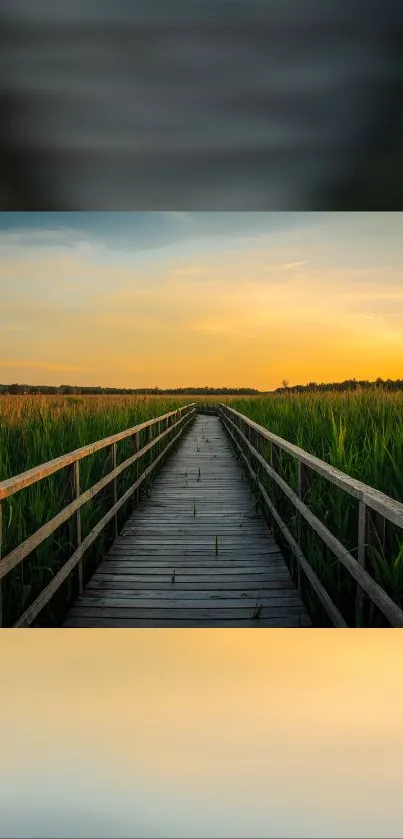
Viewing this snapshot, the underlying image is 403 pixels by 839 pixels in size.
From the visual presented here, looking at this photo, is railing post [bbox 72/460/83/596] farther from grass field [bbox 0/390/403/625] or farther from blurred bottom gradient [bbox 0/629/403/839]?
blurred bottom gradient [bbox 0/629/403/839]

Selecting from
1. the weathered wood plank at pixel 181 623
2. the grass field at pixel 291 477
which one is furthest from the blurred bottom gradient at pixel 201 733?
the grass field at pixel 291 477

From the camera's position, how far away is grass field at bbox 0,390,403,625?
8.06 feet

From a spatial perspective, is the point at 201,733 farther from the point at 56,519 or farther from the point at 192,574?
the point at 192,574

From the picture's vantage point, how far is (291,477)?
3.49m

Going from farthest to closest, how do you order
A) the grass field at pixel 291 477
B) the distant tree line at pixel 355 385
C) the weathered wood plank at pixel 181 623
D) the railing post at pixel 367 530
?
the distant tree line at pixel 355 385, the weathered wood plank at pixel 181 623, the grass field at pixel 291 477, the railing post at pixel 367 530

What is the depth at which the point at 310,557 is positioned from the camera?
2.86 metres

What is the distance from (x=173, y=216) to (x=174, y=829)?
6.83 meters

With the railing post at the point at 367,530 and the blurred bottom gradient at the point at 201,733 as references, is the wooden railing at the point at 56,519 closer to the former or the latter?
the blurred bottom gradient at the point at 201,733
